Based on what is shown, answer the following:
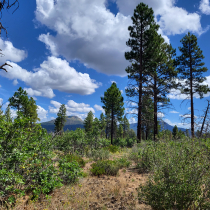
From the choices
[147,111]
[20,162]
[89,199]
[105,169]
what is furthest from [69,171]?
[147,111]

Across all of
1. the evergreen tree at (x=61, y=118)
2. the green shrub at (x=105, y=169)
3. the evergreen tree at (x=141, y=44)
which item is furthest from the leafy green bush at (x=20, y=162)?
the evergreen tree at (x=61, y=118)

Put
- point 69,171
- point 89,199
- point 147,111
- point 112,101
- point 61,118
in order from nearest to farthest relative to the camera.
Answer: point 89,199 → point 69,171 → point 147,111 → point 112,101 → point 61,118

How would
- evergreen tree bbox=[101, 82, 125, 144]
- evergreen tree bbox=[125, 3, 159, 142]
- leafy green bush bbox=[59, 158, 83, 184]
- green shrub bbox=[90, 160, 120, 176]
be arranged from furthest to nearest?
evergreen tree bbox=[101, 82, 125, 144] → evergreen tree bbox=[125, 3, 159, 142] → green shrub bbox=[90, 160, 120, 176] → leafy green bush bbox=[59, 158, 83, 184]

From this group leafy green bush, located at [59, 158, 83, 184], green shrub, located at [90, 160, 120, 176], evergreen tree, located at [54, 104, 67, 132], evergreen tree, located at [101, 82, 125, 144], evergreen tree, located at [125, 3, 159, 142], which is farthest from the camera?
evergreen tree, located at [54, 104, 67, 132]

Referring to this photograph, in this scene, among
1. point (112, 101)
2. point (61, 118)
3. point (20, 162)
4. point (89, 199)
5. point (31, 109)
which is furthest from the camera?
point (61, 118)

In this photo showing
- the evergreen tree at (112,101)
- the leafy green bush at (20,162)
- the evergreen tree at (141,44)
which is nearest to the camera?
the leafy green bush at (20,162)

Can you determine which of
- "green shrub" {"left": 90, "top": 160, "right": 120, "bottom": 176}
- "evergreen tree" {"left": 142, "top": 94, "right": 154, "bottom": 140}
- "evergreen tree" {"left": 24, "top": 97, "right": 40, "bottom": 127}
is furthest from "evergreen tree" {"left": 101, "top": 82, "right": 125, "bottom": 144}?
A: "green shrub" {"left": 90, "top": 160, "right": 120, "bottom": 176}

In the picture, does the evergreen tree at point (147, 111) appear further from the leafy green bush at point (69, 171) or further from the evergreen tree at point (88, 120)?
the evergreen tree at point (88, 120)

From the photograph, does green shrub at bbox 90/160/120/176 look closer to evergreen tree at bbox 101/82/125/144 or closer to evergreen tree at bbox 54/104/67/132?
evergreen tree at bbox 101/82/125/144

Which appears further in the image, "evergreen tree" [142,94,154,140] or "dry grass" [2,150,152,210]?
"evergreen tree" [142,94,154,140]

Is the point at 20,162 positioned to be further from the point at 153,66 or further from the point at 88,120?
the point at 88,120

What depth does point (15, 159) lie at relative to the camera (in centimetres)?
328

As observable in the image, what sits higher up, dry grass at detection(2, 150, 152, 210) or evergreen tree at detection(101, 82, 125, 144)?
evergreen tree at detection(101, 82, 125, 144)

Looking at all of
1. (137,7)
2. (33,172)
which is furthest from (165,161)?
(137,7)
